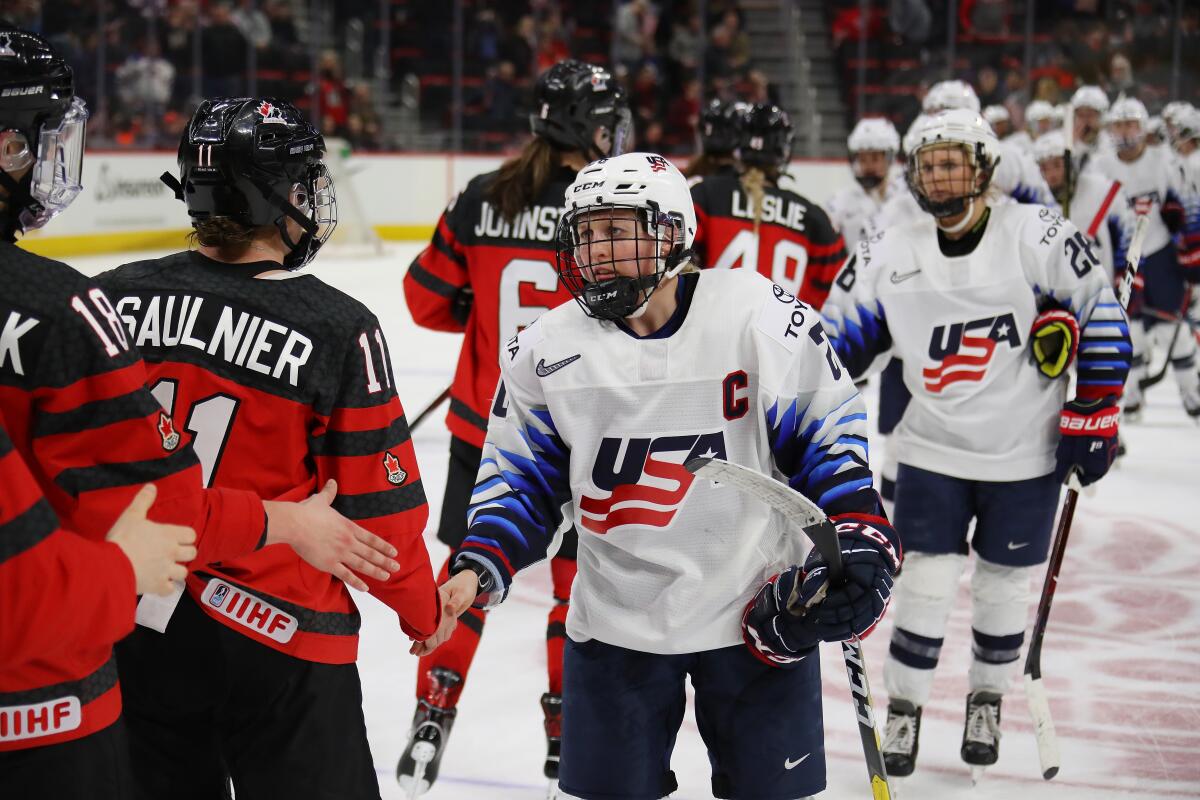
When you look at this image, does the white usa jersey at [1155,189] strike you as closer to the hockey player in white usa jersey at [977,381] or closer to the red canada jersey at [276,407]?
the hockey player in white usa jersey at [977,381]

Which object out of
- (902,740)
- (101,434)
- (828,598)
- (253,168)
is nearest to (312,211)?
(253,168)

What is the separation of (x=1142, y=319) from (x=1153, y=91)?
6604 millimetres

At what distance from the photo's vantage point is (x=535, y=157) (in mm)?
3104

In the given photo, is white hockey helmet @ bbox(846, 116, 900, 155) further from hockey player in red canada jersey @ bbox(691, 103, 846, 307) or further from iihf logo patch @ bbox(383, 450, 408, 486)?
iihf logo patch @ bbox(383, 450, 408, 486)

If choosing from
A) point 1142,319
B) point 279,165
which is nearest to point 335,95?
point 1142,319

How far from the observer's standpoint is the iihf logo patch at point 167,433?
145 cm

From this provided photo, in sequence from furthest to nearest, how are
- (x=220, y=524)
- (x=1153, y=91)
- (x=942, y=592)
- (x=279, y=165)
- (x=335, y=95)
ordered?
(x=335, y=95) → (x=1153, y=91) → (x=942, y=592) → (x=279, y=165) → (x=220, y=524)

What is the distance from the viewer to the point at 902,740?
3111 mm

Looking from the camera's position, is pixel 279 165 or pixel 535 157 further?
pixel 535 157

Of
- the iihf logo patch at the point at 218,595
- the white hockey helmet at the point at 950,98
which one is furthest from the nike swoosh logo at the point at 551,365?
the white hockey helmet at the point at 950,98

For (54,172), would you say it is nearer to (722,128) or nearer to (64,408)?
(64,408)

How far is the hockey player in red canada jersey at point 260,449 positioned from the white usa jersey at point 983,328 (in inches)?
59.1

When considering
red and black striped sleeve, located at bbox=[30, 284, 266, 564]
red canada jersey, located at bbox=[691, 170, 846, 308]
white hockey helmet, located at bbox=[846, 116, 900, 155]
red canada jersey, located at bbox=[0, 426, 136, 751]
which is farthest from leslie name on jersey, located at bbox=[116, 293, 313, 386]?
white hockey helmet, located at bbox=[846, 116, 900, 155]

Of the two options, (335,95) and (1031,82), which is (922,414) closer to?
(1031,82)
